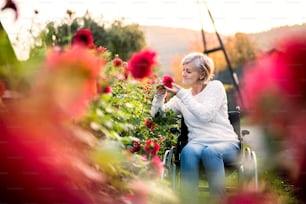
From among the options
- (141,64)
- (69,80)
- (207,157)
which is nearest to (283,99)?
(69,80)

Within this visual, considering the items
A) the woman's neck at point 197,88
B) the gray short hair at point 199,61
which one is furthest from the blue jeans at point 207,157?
the gray short hair at point 199,61

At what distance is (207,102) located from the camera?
3.19m

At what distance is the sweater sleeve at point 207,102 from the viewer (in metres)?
3.00

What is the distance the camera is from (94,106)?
51 centimetres

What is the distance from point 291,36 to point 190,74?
2.96 m

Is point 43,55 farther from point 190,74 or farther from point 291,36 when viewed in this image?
point 190,74

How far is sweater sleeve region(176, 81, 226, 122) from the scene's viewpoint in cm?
300

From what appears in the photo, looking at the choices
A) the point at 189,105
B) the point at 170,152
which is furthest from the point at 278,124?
the point at 170,152

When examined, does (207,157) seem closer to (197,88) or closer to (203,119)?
(203,119)

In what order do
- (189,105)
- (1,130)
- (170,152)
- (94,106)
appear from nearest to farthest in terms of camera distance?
(1,130), (94,106), (189,105), (170,152)

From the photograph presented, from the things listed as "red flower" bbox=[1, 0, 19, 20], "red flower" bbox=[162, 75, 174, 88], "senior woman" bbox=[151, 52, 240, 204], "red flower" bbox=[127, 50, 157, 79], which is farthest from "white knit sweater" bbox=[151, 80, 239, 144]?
"red flower" bbox=[1, 0, 19, 20]

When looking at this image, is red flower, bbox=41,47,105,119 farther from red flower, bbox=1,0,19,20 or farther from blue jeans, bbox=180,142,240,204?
blue jeans, bbox=180,142,240,204

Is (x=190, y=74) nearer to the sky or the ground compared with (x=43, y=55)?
nearer to the ground

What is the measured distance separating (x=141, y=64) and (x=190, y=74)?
8.68 feet
